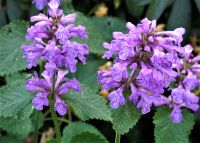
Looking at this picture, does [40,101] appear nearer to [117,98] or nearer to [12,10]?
[117,98]

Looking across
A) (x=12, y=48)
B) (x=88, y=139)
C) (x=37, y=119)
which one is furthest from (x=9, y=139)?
(x=88, y=139)

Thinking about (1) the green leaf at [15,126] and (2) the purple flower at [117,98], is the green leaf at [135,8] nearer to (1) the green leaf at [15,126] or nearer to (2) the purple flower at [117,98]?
(1) the green leaf at [15,126]

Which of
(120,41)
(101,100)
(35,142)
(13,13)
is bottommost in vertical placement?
(35,142)

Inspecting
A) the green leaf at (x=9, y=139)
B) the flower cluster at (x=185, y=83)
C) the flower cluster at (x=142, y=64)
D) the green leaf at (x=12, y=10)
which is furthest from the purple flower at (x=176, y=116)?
the green leaf at (x=12, y=10)

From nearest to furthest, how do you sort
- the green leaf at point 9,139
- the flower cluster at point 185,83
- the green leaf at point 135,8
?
the flower cluster at point 185,83
the green leaf at point 9,139
the green leaf at point 135,8

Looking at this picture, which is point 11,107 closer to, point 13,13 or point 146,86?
point 146,86

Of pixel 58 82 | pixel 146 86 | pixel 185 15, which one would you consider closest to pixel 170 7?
pixel 185 15
